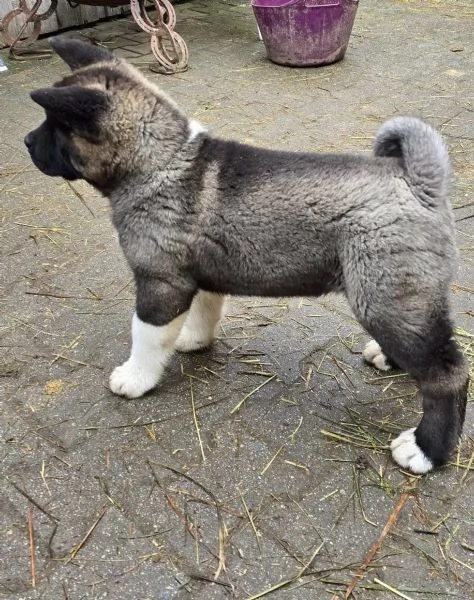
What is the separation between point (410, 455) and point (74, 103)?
6.79ft

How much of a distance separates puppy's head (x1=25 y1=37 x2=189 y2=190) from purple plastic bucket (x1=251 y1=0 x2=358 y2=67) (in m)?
4.39

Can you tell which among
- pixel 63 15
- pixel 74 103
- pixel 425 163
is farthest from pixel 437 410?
pixel 63 15

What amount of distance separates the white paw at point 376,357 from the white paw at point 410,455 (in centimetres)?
53

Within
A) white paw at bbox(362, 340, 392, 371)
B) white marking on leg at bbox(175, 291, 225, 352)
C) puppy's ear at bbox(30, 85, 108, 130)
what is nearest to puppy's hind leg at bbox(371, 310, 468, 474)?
white paw at bbox(362, 340, 392, 371)

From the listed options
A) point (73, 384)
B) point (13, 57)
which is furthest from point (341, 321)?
point (13, 57)

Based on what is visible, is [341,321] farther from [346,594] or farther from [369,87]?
[369,87]

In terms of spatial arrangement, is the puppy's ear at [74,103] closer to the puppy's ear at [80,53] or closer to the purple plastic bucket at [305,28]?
the puppy's ear at [80,53]

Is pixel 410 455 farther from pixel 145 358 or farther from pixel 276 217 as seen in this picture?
pixel 145 358

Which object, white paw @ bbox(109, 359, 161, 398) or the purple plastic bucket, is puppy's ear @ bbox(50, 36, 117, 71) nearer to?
white paw @ bbox(109, 359, 161, 398)

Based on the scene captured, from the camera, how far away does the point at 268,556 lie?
2.51 m

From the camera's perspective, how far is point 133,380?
3223 mm

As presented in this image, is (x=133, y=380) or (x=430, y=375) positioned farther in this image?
(x=133, y=380)

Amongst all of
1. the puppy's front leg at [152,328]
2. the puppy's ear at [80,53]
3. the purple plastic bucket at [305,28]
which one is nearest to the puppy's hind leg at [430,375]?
the puppy's front leg at [152,328]

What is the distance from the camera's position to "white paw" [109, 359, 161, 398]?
10.6 ft
